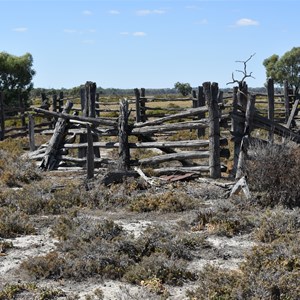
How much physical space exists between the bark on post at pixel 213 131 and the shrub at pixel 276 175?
1950 millimetres

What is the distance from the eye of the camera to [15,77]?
39125mm

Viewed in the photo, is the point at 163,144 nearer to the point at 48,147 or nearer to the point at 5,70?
the point at 48,147

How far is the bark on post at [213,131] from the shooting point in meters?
11.6

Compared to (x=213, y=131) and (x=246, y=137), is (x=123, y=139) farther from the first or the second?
(x=246, y=137)

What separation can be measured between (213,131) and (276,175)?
2.67 m

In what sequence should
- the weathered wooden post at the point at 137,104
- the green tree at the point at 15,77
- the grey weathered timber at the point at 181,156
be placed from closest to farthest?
the grey weathered timber at the point at 181,156
the weathered wooden post at the point at 137,104
the green tree at the point at 15,77

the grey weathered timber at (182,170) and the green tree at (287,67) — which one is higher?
the green tree at (287,67)

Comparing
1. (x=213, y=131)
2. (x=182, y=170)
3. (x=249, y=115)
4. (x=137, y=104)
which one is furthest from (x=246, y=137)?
(x=137, y=104)

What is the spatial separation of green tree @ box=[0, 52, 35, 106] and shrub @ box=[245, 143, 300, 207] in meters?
30.7

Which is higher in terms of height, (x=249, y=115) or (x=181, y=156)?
(x=249, y=115)

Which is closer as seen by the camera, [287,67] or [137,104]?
[137,104]

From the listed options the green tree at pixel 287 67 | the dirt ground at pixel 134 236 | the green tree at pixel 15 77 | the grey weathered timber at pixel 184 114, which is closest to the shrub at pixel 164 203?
the dirt ground at pixel 134 236

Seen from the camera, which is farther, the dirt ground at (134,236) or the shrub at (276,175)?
the shrub at (276,175)

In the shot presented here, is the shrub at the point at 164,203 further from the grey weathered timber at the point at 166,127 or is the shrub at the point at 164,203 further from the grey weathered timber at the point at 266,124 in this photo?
the grey weathered timber at the point at 166,127
